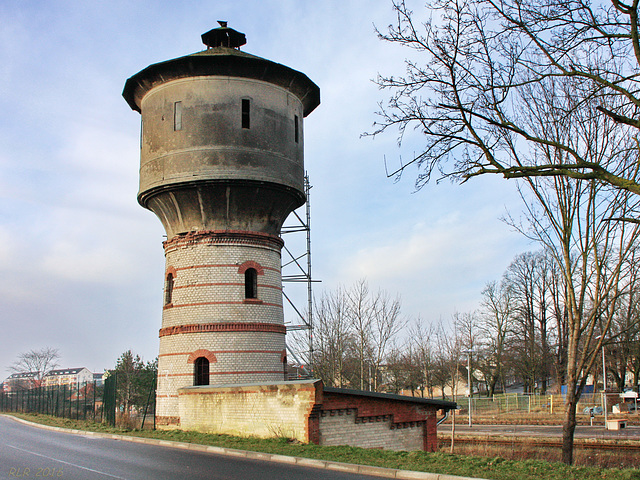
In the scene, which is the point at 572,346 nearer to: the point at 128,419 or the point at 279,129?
the point at 279,129

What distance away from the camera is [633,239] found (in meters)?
15.0

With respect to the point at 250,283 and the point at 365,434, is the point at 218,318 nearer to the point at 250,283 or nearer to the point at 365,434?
the point at 250,283

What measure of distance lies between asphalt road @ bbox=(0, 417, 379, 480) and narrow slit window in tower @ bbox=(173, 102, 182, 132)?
1011cm

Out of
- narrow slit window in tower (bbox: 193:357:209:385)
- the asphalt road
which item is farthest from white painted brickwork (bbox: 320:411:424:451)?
narrow slit window in tower (bbox: 193:357:209:385)

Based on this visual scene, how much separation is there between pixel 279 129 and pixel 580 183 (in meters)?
9.83

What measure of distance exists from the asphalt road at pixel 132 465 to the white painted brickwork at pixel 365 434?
3.00 m

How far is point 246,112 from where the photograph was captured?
19.9 m

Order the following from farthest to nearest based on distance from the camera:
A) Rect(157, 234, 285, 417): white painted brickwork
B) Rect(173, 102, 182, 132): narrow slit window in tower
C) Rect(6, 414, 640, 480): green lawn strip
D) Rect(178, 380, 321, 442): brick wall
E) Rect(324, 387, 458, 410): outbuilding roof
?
1. Rect(173, 102, 182, 132): narrow slit window in tower
2. Rect(157, 234, 285, 417): white painted brickwork
3. Rect(324, 387, 458, 410): outbuilding roof
4. Rect(178, 380, 321, 442): brick wall
5. Rect(6, 414, 640, 480): green lawn strip

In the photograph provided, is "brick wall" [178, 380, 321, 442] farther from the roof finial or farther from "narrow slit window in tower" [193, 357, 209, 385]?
the roof finial

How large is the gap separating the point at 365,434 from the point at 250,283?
7072mm

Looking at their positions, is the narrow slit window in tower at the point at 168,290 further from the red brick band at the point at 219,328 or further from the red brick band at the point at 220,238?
the red brick band at the point at 219,328

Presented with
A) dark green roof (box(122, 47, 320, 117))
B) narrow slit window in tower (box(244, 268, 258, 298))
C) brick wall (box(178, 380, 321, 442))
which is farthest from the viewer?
narrow slit window in tower (box(244, 268, 258, 298))

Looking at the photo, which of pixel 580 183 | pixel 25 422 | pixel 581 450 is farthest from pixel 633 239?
pixel 25 422

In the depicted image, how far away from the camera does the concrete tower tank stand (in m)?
19.1
